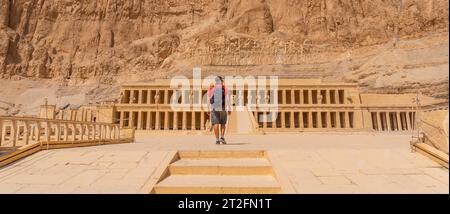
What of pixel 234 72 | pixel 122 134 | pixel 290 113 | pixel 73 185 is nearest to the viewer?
pixel 73 185

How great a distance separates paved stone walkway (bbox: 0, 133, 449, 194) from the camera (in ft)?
15.6

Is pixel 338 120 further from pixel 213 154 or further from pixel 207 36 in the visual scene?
pixel 207 36

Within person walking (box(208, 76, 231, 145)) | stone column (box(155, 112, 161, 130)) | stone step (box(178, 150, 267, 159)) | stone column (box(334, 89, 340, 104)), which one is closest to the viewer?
stone step (box(178, 150, 267, 159))

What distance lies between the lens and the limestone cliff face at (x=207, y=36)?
6500cm

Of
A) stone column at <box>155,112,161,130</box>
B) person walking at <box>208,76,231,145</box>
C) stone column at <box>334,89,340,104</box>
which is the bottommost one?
stone column at <box>155,112,161,130</box>

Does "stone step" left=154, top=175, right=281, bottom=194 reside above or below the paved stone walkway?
below

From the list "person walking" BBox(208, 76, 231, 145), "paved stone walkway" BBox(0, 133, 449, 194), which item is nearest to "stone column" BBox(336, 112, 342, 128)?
"person walking" BBox(208, 76, 231, 145)

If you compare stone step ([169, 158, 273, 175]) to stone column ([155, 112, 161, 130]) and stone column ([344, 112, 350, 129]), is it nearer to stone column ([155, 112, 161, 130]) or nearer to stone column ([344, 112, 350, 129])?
stone column ([155, 112, 161, 130])

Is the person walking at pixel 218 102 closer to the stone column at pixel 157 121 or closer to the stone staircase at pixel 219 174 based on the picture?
the stone staircase at pixel 219 174

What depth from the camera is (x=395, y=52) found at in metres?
59.3

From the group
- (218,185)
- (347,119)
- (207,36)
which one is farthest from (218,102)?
(207,36)
